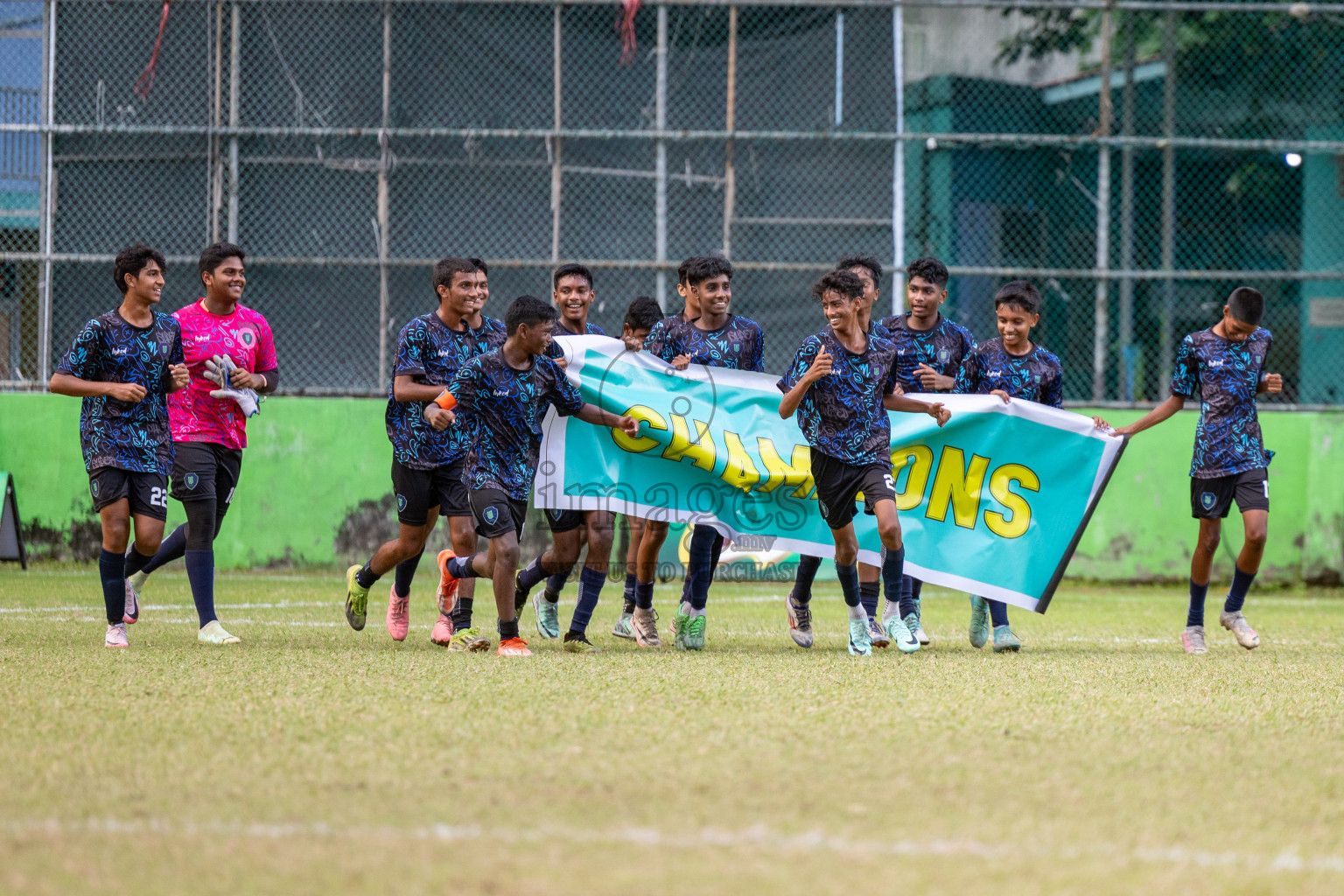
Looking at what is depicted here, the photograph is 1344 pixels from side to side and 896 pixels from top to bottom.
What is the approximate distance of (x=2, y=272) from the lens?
1334 cm

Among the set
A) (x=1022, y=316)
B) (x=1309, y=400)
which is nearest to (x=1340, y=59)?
(x=1309, y=400)

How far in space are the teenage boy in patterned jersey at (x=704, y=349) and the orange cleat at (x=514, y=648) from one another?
3.27 feet

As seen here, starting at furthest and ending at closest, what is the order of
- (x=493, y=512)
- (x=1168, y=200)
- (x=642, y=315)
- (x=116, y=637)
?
1. (x=1168, y=200)
2. (x=642, y=315)
3. (x=116, y=637)
4. (x=493, y=512)

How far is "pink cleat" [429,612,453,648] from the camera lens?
309 inches

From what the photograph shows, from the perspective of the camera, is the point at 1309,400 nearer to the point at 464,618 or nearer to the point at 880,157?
the point at 880,157

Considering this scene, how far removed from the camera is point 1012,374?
865 cm

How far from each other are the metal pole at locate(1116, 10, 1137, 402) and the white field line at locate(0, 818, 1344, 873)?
9.99 m

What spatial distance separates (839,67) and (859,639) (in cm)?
746

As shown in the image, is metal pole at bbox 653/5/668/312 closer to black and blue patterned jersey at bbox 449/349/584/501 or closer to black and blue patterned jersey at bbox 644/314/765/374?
black and blue patterned jersey at bbox 644/314/765/374

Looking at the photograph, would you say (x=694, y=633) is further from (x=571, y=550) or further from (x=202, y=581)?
(x=202, y=581)

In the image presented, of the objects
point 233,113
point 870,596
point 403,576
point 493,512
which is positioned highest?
Result: point 233,113

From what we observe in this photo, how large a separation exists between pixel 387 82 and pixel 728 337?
6.13 m

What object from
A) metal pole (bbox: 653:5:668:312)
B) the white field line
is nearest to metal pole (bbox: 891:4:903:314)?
metal pole (bbox: 653:5:668:312)

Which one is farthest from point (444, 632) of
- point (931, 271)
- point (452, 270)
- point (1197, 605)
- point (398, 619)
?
point (1197, 605)
